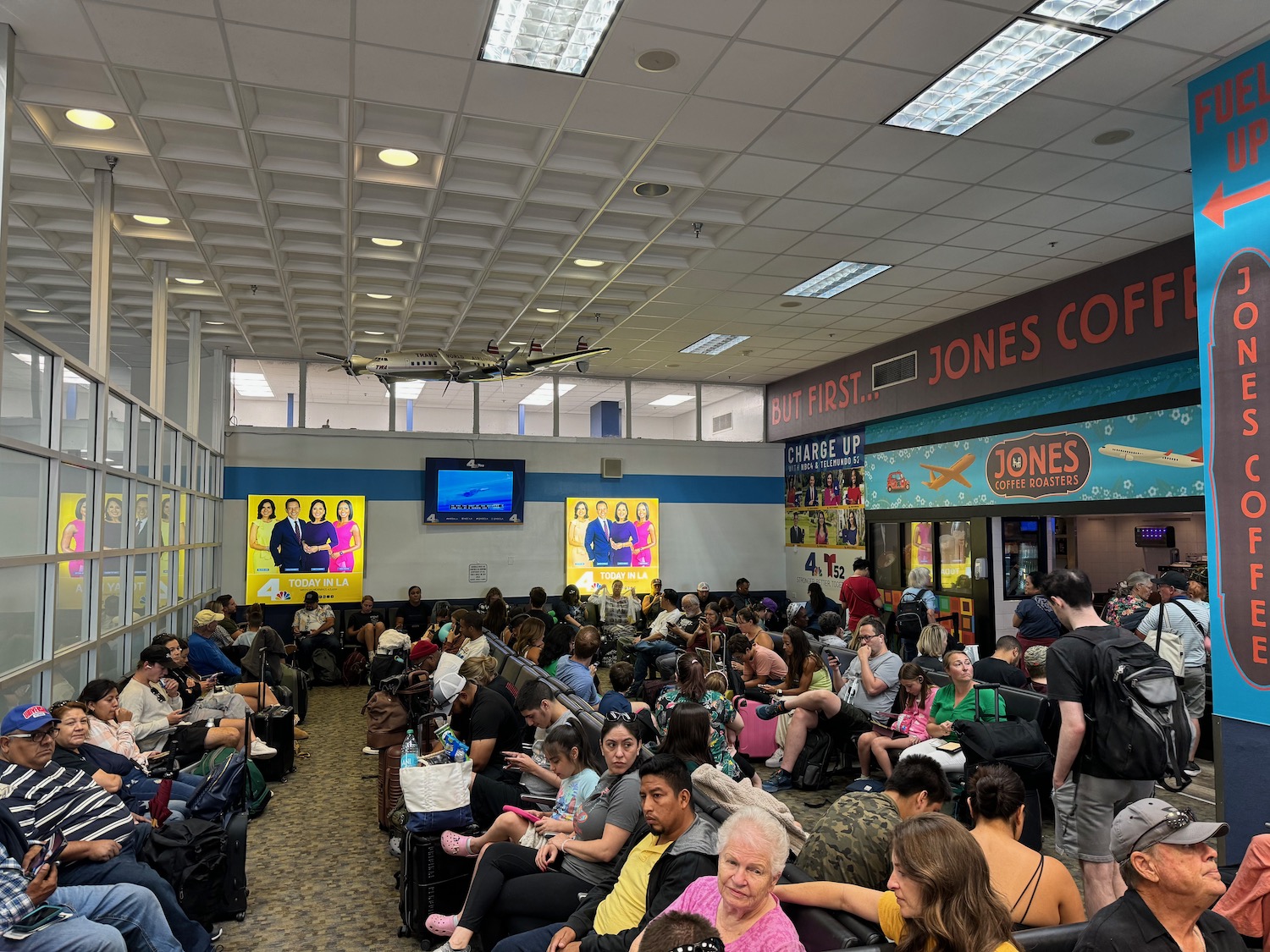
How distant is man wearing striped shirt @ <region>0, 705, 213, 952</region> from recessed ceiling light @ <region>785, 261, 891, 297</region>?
7.41 m

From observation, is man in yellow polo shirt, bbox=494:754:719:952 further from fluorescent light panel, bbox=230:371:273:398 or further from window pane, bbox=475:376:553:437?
fluorescent light panel, bbox=230:371:273:398

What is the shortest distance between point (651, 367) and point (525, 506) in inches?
126

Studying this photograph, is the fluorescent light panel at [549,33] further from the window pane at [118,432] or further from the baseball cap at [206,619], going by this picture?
the baseball cap at [206,619]

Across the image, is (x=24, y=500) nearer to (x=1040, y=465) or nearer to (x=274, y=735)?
(x=274, y=735)

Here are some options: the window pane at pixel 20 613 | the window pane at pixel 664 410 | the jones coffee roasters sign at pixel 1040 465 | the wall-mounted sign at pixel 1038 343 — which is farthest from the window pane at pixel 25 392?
the window pane at pixel 664 410

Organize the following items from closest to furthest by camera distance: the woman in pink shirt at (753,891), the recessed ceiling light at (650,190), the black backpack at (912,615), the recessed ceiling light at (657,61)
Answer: the woman in pink shirt at (753,891), the recessed ceiling light at (657,61), the recessed ceiling light at (650,190), the black backpack at (912,615)

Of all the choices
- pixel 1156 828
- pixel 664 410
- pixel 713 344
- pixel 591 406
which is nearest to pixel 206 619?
pixel 713 344

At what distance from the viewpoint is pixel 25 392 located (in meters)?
4.77

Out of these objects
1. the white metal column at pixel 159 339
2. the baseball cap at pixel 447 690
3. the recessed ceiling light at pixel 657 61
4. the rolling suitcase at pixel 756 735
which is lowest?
the rolling suitcase at pixel 756 735

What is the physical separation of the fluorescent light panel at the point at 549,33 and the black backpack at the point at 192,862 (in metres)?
4.43

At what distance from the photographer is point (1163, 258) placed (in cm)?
767

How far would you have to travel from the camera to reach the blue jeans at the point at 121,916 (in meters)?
3.14

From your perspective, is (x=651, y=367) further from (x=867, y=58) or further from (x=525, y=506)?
(x=867, y=58)

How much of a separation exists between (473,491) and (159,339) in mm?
6216
